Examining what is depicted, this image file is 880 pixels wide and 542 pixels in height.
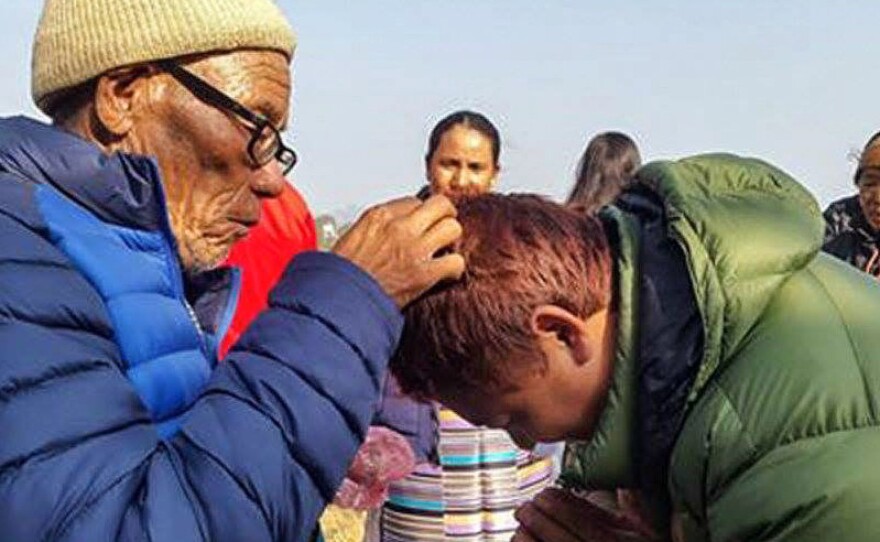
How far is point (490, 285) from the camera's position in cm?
185

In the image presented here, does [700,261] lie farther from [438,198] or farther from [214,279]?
[214,279]

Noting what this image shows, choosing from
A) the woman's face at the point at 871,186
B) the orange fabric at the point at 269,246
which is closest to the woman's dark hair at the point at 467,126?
the orange fabric at the point at 269,246

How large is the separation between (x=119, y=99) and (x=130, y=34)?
0.34 feet

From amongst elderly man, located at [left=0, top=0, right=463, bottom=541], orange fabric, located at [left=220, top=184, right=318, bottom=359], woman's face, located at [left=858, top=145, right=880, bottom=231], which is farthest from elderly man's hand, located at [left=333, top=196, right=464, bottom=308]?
woman's face, located at [left=858, top=145, right=880, bottom=231]

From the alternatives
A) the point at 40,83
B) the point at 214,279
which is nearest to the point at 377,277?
the point at 214,279

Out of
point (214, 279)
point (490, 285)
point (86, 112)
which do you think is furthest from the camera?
point (214, 279)

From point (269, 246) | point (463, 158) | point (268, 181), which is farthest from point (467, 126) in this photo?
point (268, 181)

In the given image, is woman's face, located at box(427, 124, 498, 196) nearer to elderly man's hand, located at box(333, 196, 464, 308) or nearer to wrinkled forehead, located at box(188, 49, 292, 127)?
wrinkled forehead, located at box(188, 49, 292, 127)

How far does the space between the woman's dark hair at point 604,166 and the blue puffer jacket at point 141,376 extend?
3410 mm

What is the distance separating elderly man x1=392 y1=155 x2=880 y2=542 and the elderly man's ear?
0.54 meters

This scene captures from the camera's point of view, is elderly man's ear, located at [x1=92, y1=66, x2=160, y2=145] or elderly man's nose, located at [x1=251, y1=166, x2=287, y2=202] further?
elderly man's nose, located at [x1=251, y1=166, x2=287, y2=202]

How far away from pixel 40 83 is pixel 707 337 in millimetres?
1164

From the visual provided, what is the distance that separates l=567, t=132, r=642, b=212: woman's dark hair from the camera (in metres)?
5.21

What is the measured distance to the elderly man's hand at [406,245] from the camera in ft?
6.01
